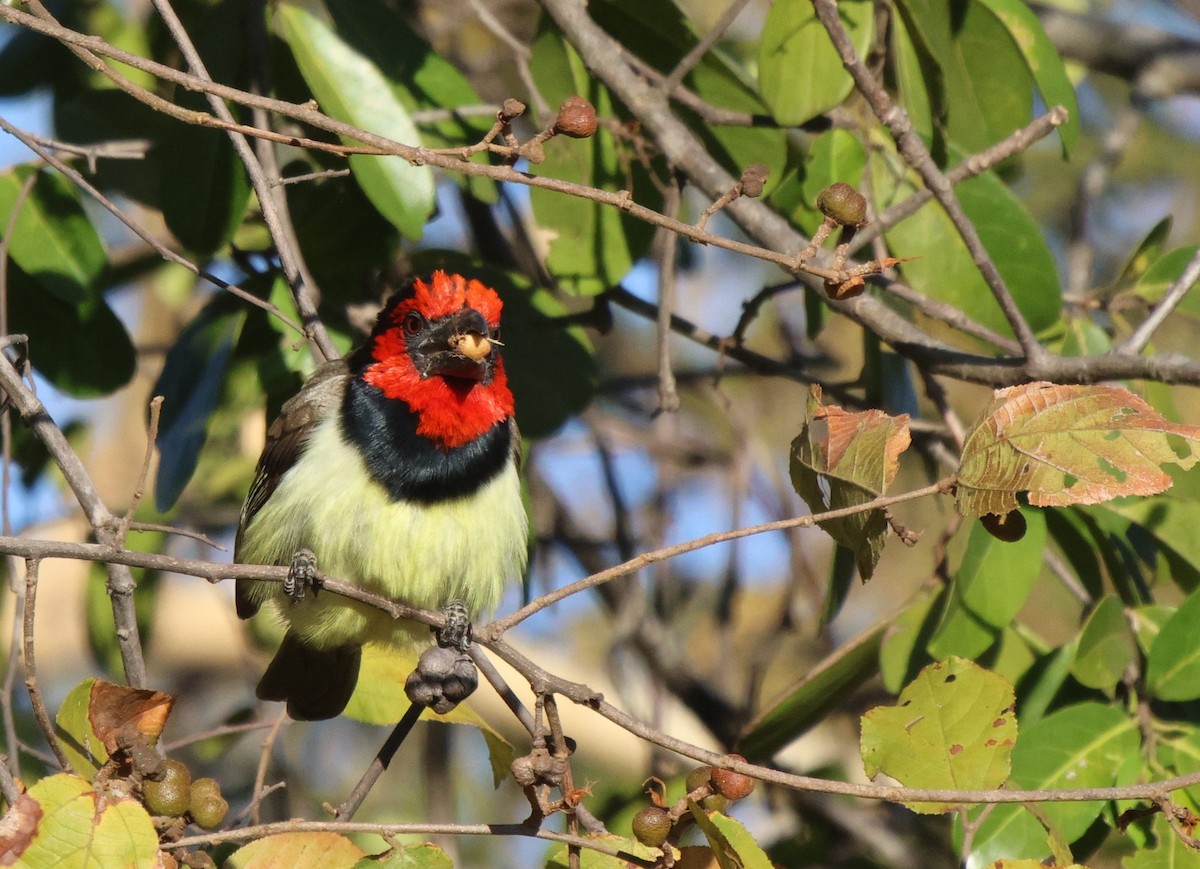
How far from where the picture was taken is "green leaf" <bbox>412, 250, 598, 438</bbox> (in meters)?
3.70

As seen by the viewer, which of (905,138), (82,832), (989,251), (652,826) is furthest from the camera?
(989,251)

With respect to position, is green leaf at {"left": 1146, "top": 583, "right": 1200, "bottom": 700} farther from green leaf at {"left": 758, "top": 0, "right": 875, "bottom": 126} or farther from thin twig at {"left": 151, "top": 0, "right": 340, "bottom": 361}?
thin twig at {"left": 151, "top": 0, "right": 340, "bottom": 361}

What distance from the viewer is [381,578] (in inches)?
118

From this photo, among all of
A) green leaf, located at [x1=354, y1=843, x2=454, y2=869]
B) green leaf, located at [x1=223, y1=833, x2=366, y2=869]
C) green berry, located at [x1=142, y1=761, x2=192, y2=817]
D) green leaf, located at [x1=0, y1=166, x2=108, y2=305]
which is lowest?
green leaf, located at [x1=223, y1=833, x2=366, y2=869]

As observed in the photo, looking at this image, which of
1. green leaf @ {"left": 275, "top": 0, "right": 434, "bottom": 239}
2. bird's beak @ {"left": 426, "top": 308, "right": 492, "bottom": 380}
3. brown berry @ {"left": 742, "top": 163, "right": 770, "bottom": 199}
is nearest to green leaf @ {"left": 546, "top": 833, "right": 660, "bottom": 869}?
brown berry @ {"left": 742, "top": 163, "right": 770, "bottom": 199}

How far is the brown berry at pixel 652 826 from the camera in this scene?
213 centimetres

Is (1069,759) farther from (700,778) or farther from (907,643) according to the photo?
(700,778)

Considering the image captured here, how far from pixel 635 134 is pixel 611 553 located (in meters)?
2.04

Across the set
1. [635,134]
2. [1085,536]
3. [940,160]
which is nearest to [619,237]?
[635,134]

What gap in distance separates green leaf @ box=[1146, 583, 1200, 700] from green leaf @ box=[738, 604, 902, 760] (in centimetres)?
50

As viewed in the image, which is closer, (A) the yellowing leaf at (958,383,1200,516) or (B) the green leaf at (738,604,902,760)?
(A) the yellowing leaf at (958,383,1200,516)

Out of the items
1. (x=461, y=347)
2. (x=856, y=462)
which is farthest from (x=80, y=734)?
(x=856, y=462)

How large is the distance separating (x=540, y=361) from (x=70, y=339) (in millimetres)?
1207

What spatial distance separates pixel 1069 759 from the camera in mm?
2807
